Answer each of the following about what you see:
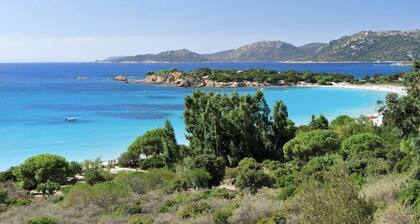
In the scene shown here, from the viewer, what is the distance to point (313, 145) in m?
25.9

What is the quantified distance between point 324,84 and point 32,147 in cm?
7767

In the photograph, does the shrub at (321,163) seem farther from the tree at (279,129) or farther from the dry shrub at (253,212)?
the tree at (279,129)

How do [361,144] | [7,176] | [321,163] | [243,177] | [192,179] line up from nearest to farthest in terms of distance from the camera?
[243,177]
[192,179]
[321,163]
[361,144]
[7,176]

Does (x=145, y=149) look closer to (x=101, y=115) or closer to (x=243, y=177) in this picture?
(x=243, y=177)

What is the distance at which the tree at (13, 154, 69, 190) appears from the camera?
2594 centimetres

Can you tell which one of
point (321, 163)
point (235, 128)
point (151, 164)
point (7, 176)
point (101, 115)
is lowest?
point (101, 115)

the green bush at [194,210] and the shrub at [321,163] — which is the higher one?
the green bush at [194,210]

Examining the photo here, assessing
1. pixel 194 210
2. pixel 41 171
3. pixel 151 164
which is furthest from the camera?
pixel 151 164

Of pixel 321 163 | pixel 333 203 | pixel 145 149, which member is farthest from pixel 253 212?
pixel 145 149

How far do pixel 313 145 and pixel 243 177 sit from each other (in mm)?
8491

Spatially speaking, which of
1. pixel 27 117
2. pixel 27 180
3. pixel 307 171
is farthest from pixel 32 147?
pixel 307 171

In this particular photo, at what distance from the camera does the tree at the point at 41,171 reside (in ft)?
85.1

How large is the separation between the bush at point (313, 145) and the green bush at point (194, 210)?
556 inches

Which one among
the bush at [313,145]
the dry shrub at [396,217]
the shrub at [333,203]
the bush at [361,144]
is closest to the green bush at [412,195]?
the dry shrub at [396,217]
